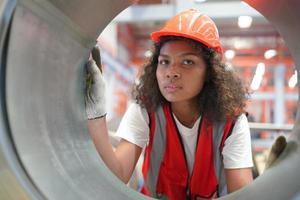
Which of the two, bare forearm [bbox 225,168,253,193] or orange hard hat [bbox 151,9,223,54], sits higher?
orange hard hat [bbox 151,9,223,54]

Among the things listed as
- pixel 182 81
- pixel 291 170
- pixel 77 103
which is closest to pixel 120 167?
pixel 182 81

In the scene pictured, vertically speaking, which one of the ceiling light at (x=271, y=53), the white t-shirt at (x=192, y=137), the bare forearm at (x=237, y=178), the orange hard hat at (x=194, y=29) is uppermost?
the ceiling light at (x=271, y=53)

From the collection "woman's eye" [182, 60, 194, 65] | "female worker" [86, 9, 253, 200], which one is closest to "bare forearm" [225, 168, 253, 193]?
"female worker" [86, 9, 253, 200]

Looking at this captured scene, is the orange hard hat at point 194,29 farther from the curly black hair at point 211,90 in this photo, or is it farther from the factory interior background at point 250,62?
the factory interior background at point 250,62

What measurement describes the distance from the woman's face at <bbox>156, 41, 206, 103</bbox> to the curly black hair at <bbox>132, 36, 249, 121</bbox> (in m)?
0.03

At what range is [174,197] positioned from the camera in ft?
4.95

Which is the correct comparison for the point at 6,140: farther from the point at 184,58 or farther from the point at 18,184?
the point at 184,58

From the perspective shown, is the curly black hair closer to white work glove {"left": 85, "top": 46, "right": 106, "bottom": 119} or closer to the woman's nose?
the woman's nose

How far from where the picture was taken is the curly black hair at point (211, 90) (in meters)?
1.41

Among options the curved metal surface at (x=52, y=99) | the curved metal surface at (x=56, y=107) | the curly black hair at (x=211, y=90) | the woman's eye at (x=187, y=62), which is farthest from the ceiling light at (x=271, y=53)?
the curved metal surface at (x=52, y=99)

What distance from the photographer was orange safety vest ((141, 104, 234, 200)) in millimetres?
1413

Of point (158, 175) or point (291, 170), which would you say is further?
point (158, 175)

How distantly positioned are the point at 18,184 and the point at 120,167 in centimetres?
83

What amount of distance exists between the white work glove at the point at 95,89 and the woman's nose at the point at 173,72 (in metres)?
0.28
